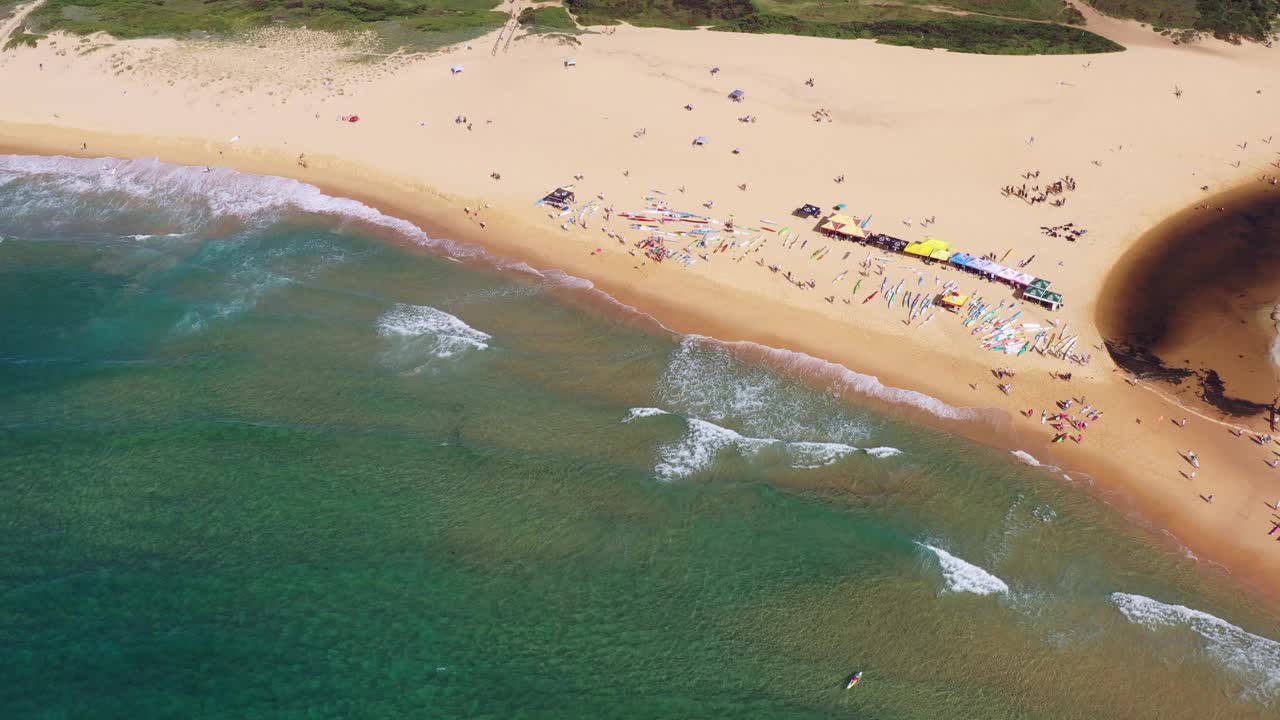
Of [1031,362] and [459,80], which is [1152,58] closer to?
[1031,362]

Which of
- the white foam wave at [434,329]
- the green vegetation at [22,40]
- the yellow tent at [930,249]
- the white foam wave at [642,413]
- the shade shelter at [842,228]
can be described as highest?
the green vegetation at [22,40]

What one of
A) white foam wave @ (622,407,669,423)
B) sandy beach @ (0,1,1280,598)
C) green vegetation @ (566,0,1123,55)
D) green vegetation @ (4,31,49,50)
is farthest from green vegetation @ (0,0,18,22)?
white foam wave @ (622,407,669,423)

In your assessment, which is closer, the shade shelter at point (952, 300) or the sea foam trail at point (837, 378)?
the sea foam trail at point (837, 378)

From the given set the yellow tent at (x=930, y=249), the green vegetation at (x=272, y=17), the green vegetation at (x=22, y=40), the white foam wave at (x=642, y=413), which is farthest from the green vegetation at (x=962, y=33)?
the green vegetation at (x=22, y=40)

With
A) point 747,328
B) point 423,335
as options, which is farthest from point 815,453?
point 423,335

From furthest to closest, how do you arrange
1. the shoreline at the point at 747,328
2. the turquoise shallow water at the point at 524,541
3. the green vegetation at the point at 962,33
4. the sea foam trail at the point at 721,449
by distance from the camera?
the green vegetation at the point at 962,33, the sea foam trail at the point at 721,449, the shoreline at the point at 747,328, the turquoise shallow water at the point at 524,541

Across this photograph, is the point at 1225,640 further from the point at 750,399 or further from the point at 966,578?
the point at 750,399

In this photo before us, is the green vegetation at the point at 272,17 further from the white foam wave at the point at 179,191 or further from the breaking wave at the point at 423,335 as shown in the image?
the breaking wave at the point at 423,335

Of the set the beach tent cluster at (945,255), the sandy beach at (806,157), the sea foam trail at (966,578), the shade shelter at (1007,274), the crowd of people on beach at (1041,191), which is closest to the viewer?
the sea foam trail at (966,578)
